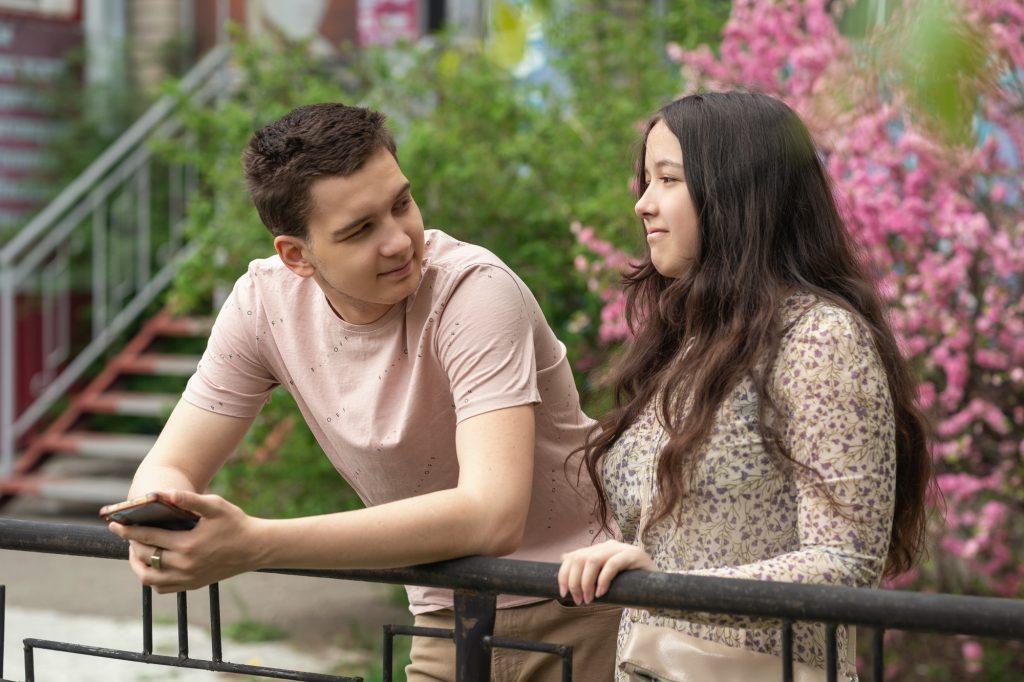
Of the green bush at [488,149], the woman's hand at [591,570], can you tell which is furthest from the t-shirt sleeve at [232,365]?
the green bush at [488,149]

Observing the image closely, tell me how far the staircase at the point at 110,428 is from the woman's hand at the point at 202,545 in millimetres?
6200

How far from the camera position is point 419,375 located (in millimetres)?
2285

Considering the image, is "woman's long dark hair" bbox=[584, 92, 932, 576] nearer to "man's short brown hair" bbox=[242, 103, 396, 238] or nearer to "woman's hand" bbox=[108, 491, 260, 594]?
"man's short brown hair" bbox=[242, 103, 396, 238]

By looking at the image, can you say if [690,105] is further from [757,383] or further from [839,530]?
[839,530]

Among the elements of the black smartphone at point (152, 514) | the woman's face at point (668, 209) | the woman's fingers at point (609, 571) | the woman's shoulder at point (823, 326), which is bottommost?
the woman's fingers at point (609, 571)

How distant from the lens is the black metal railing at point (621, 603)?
159 centimetres

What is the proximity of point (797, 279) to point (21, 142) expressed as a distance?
868 centimetres

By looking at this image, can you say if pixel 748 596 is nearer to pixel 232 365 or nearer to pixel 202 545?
pixel 202 545

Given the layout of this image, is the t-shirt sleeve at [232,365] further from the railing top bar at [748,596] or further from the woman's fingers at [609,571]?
the woman's fingers at [609,571]

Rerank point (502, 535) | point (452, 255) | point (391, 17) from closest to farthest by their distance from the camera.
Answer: point (502, 535) < point (452, 255) < point (391, 17)

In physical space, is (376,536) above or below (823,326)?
below

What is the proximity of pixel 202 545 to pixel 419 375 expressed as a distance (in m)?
0.56

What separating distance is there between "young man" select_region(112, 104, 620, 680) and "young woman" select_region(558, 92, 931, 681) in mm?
225

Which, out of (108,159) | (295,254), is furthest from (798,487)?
(108,159)
